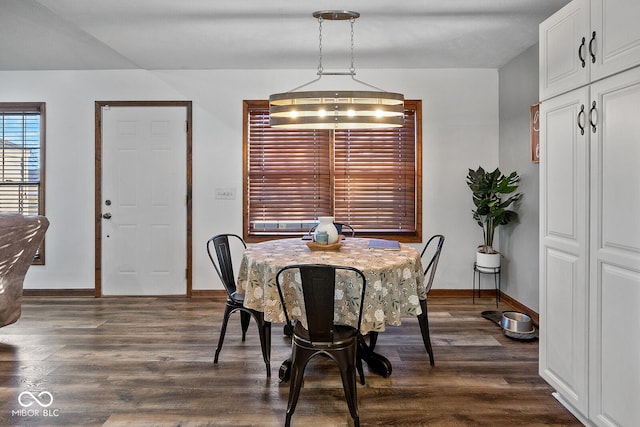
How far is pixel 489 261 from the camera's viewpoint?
4.47 meters

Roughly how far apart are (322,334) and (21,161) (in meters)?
4.61

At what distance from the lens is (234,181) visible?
500 cm

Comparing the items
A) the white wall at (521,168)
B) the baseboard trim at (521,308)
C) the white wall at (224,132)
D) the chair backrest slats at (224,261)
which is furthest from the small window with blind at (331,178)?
the chair backrest slats at (224,261)

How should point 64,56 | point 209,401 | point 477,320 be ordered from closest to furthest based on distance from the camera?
point 209,401
point 477,320
point 64,56

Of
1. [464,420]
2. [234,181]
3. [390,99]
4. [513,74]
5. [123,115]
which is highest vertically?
[513,74]

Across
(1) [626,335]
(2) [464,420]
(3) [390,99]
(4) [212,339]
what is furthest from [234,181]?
(1) [626,335]

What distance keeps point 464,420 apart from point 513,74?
359 cm

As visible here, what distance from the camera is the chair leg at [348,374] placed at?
225 cm

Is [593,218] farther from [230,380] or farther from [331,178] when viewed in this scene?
[331,178]

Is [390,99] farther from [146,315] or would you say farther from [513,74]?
[146,315]

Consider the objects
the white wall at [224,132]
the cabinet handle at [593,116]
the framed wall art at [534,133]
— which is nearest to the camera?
the cabinet handle at [593,116]

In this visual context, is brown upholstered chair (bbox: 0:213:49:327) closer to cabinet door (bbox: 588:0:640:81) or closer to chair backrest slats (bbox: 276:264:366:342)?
chair backrest slats (bbox: 276:264:366:342)

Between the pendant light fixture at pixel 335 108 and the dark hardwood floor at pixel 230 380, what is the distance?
5.52 ft

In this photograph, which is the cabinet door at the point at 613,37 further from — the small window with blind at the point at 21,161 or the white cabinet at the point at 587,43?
the small window with blind at the point at 21,161
